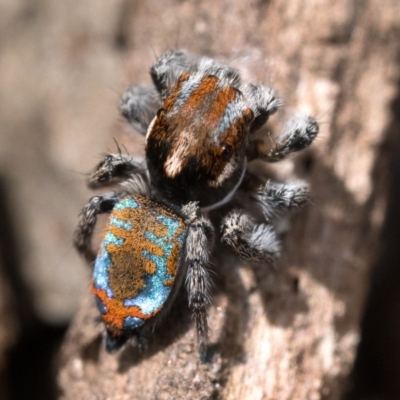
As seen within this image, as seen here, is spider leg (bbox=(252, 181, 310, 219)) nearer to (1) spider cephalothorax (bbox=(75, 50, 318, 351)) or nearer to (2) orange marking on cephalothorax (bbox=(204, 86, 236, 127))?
(1) spider cephalothorax (bbox=(75, 50, 318, 351))

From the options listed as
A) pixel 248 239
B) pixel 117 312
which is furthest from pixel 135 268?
pixel 248 239

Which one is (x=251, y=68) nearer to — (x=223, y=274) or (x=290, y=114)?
(x=290, y=114)

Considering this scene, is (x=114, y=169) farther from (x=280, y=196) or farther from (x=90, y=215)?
(x=280, y=196)

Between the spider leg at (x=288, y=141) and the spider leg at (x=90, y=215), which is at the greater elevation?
the spider leg at (x=90, y=215)

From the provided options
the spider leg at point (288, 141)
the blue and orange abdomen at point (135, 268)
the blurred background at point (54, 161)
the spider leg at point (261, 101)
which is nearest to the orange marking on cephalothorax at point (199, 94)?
the spider leg at point (261, 101)

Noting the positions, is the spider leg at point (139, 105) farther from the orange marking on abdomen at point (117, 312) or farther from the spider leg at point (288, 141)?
the orange marking on abdomen at point (117, 312)

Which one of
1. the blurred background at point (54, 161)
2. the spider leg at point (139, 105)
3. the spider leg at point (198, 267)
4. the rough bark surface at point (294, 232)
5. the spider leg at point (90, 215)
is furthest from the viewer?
the blurred background at point (54, 161)
